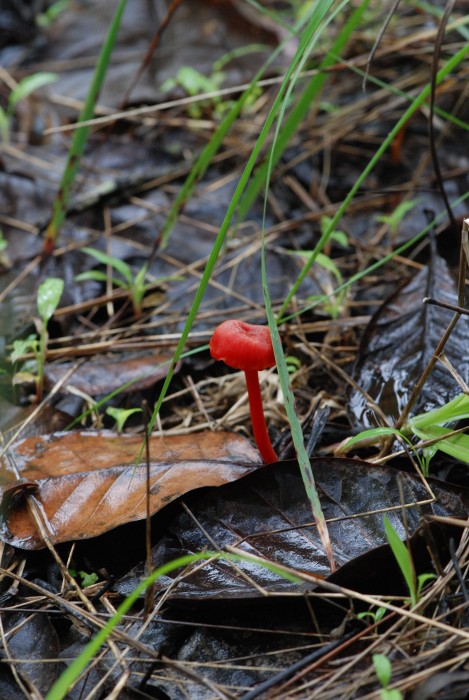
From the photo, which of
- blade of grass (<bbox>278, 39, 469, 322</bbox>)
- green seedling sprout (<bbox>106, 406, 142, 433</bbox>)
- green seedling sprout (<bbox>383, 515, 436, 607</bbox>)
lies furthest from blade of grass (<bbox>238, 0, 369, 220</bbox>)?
green seedling sprout (<bbox>383, 515, 436, 607</bbox>)

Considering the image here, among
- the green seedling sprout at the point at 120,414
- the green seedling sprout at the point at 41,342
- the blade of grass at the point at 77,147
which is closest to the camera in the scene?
the green seedling sprout at the point at 120,414

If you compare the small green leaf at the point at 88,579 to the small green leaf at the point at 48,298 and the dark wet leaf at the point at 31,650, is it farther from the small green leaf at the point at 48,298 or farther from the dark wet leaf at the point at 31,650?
the small green leaf at the point at 48,298

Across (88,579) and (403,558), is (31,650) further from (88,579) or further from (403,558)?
(403,558)

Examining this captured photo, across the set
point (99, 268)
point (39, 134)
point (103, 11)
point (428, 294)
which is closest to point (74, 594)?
point (428, 294)

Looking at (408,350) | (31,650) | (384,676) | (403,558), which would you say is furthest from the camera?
(408,350)

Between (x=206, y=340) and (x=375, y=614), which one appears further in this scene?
(x=206, y=340)

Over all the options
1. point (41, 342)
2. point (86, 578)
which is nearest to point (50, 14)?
point (41, 342)

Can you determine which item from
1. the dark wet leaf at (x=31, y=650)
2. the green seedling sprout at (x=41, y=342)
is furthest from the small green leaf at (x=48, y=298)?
the dark wet leaf at (x=31, y=650)
